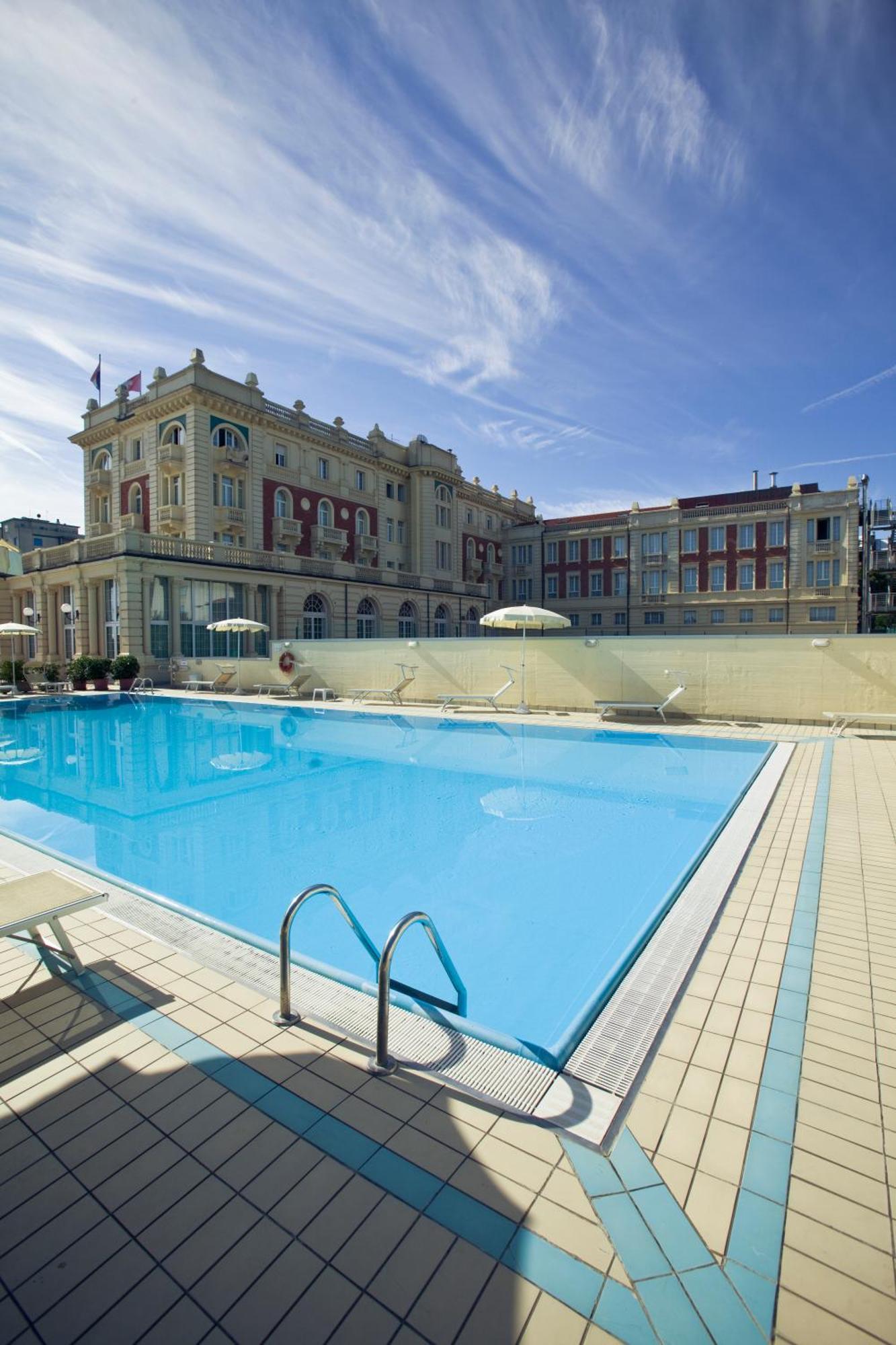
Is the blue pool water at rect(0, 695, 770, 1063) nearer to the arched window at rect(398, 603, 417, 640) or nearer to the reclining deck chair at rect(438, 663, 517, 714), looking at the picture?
the reclining deck chair at rect(438, 663, 517, 714)

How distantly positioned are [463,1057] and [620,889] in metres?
3.09

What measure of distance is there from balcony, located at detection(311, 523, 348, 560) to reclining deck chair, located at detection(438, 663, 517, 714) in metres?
18.8

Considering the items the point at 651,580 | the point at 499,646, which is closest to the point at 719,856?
the point at 499,646

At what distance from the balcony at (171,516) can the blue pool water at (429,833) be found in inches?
682

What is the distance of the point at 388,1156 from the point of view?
2.19m

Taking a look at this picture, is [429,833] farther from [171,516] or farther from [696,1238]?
[171,516]

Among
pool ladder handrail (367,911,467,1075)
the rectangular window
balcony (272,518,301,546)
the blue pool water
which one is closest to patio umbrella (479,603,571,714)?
the blue pool water

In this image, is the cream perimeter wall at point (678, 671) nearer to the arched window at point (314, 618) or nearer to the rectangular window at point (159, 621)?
the rectangular window at point (159, 621)

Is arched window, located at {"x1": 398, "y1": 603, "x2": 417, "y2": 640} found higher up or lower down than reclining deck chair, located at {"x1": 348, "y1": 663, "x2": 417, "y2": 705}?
higher up

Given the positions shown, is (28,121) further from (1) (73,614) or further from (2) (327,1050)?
(1) (73,614)

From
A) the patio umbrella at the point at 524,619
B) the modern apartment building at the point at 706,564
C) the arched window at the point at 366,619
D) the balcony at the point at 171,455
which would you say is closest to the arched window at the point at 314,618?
the arched window at the point at 366,619

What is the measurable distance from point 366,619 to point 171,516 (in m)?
10.9

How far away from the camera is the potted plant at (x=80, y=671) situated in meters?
22.2

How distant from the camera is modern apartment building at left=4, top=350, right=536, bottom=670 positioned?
2498 centimetres
